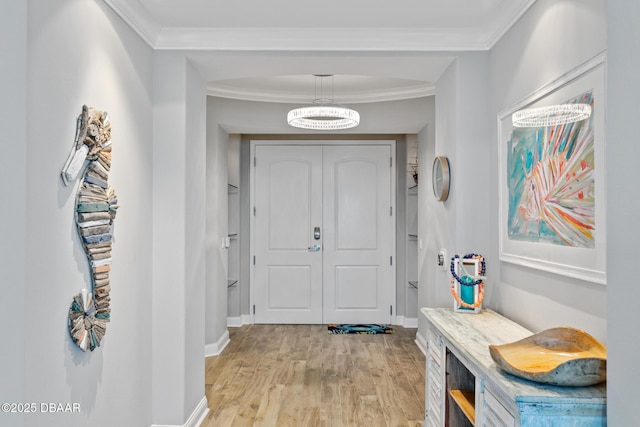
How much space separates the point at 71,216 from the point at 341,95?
364 cm

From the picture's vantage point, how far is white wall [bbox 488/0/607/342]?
1.83m

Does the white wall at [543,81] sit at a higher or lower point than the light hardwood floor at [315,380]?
higher

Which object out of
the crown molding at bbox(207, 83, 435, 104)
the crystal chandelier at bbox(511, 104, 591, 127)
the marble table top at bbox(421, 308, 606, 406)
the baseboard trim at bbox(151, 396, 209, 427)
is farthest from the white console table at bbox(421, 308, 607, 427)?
the crown molding at bbox(207, 83, 435, 104)

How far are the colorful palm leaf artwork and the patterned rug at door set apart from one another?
3.28 meters

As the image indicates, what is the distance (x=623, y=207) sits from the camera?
123cm

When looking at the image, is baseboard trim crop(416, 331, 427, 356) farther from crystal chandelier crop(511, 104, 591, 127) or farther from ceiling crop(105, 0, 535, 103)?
crystal chandelier crop(511, 104, 591, 127)

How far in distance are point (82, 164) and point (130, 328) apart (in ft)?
3.35

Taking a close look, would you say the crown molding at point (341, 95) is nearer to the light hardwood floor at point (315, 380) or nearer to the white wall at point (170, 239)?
the white wall at point (170, 239)

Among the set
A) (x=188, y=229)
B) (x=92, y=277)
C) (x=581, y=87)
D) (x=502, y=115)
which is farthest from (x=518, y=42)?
(x=92, y=277)

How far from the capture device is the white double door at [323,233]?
599 centimetres

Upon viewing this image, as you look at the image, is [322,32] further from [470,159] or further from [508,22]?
[470,159]

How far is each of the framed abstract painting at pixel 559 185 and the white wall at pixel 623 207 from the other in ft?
1.63

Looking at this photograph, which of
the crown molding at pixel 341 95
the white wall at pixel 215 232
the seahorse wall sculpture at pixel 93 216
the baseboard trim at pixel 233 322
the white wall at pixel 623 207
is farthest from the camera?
the baseboard trim at pixel 233 322

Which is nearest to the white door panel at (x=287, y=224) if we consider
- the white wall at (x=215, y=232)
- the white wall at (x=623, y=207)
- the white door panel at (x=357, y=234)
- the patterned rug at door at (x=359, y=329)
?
the white door panel at (x=357, y=234)
